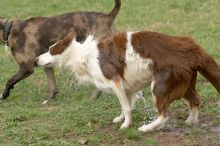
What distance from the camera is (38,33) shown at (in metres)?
10.3

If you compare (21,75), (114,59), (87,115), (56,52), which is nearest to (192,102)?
(114,59)

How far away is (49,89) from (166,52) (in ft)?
13.7

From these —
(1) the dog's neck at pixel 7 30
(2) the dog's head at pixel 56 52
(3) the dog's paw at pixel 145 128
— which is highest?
(2) the dog's head at pixel 56 52

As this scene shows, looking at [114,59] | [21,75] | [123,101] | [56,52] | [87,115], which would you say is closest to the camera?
[114,59]

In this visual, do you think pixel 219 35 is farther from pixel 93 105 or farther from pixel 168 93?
pixel 168 93

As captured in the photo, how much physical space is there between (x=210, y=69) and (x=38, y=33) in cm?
412

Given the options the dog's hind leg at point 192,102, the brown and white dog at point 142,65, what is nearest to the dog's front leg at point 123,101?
the brown and white dog at point 142,65

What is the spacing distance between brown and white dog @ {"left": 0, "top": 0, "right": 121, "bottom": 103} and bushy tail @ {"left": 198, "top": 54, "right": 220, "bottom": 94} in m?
3.24

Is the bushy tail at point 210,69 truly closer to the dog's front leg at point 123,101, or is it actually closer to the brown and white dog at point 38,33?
the dog's front leg at point 123,101

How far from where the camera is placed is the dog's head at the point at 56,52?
25.6 feet

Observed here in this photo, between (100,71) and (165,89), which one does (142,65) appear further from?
(100,71)

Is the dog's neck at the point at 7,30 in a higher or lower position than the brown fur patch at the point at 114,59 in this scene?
lower

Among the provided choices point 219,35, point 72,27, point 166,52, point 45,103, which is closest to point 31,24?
point 72,27

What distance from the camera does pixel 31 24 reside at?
10.4m
